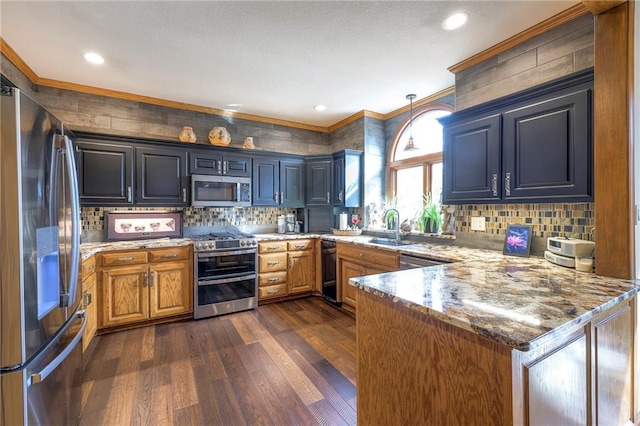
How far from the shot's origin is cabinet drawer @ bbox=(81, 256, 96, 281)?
2387 mm

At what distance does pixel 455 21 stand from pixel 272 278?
10.7 ft

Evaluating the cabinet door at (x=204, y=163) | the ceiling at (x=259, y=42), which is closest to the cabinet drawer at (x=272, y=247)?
the cabinet door at (x=204, y=163)

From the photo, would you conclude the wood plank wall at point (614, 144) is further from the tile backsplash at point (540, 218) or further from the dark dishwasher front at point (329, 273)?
the dark dishwasher front at point (329, 273)

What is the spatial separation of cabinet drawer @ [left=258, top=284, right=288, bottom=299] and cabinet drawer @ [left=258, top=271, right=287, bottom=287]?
49 millimetres

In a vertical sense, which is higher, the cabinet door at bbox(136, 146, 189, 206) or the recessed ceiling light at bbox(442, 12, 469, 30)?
the recessed ceiling light at bbox(442, 12, 469, 30)

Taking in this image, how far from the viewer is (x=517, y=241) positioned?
2.26 meters

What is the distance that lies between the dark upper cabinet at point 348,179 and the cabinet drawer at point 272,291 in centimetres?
139

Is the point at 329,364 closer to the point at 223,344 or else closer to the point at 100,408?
the point at 223,344

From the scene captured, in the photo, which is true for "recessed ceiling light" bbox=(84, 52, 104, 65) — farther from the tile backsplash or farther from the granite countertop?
the tile backsplash

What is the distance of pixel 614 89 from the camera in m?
1.52

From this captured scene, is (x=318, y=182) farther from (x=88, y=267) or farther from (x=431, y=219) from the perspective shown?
(x=88, y=267)

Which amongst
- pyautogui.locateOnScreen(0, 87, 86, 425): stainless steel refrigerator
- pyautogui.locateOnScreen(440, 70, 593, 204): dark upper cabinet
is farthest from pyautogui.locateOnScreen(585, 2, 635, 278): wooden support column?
pyautogui.locateOnScreen(0, 87, 86, 425): stainless steel refrigerator

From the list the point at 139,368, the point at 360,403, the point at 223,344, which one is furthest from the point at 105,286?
the point at 360,403

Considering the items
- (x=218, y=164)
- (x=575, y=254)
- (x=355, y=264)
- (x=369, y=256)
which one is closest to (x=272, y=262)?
(x=355, y=264)
